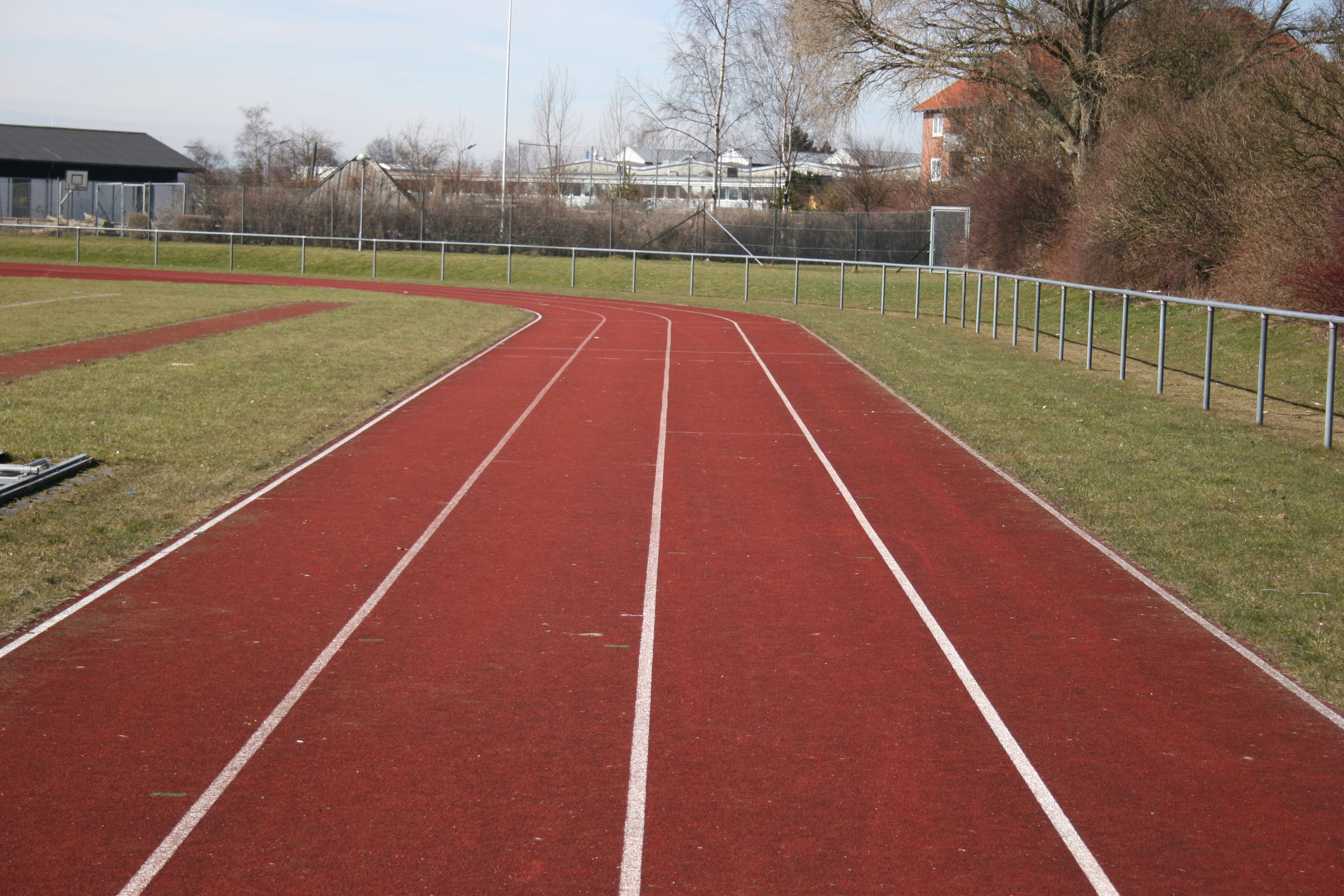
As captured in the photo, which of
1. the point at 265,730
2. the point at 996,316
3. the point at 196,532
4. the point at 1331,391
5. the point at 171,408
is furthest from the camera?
the point at 996,316

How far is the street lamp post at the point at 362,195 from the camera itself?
1719 inches

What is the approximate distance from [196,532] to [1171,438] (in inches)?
363

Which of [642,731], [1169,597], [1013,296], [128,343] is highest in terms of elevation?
[1013,296]

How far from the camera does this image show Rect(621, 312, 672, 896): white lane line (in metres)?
4.00

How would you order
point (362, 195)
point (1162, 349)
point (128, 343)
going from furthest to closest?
point (362, 195), point (128, 343), point (1162, 349)

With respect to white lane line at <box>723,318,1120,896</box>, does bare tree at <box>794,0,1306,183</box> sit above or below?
above

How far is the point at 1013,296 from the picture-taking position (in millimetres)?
30672

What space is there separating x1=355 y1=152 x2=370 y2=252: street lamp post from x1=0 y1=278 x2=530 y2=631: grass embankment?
19.8 m

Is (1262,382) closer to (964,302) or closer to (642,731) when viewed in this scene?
(642,731)

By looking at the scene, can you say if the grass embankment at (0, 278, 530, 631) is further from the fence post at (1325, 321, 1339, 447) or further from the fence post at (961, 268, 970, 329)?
the fence post at (1325, 321, 1339, 447)

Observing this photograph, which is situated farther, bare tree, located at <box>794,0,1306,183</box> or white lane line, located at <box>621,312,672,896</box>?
bare tree, located at <box>794,0,1306,183</box>

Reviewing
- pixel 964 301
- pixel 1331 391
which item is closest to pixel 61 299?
pixel 964 301

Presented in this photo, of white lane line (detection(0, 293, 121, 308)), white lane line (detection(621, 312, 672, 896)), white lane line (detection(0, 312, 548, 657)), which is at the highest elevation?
white lane line (detection(0, 293, 121, 308))

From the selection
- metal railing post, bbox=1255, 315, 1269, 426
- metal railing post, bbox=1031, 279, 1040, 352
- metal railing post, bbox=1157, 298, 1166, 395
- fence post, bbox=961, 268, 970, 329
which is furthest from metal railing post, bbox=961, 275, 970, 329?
metal railing post, bbox=1255, 315, 1269, 426
